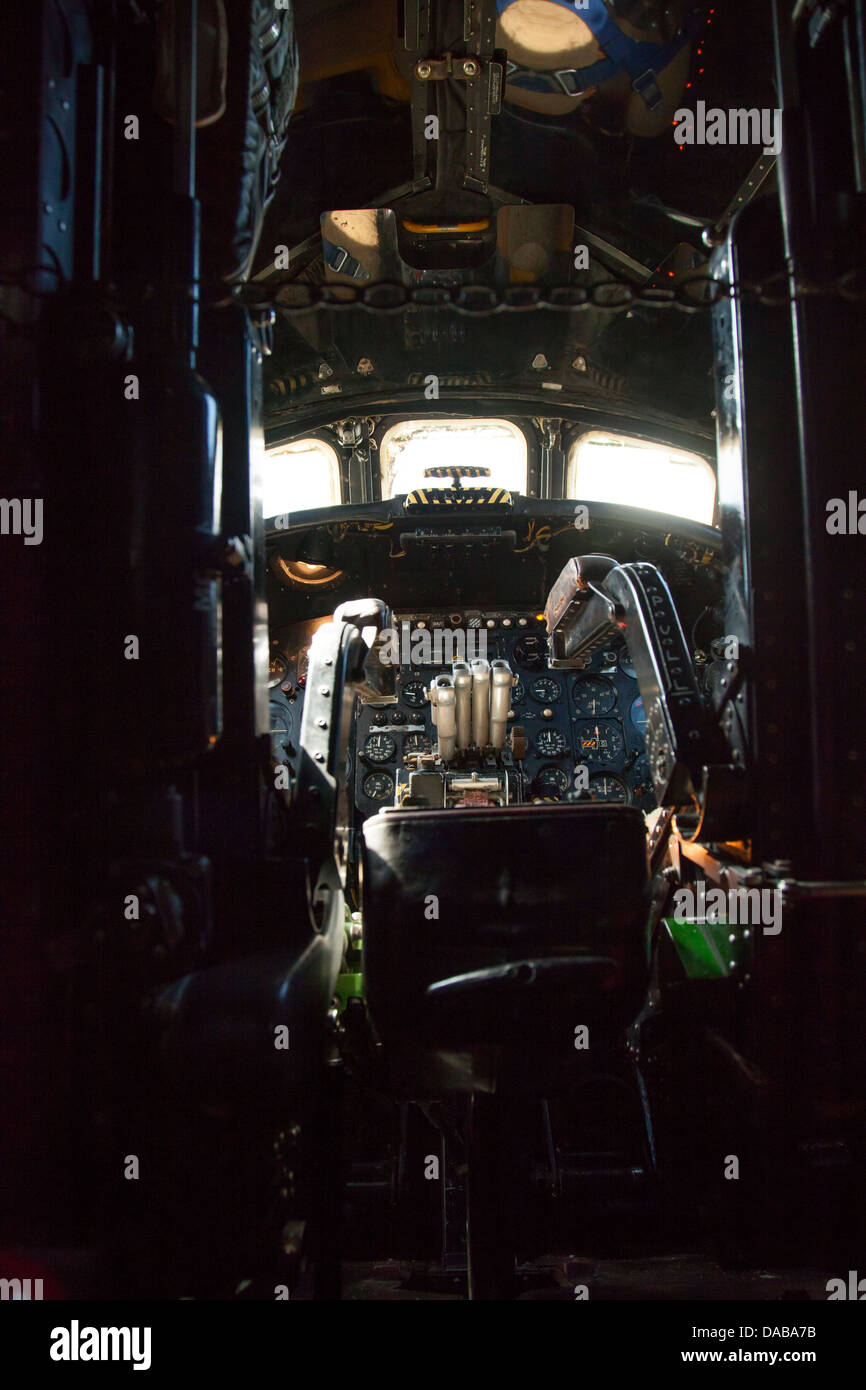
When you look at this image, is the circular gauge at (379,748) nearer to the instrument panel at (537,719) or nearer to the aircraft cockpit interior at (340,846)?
the instrument panel at (537,719)

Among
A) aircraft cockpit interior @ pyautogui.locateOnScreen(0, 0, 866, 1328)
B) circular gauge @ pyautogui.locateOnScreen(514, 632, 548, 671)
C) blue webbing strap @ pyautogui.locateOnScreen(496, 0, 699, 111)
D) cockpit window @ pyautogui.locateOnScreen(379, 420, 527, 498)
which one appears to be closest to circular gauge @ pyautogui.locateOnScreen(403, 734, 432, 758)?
circular gauge @ pyautogui.locateOnScreen(514, 632, 548, 671)

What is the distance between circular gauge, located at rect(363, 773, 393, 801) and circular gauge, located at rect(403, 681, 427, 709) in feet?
2.25

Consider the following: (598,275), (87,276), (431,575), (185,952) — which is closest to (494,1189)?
(185,952)

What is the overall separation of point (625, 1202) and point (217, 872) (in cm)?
162

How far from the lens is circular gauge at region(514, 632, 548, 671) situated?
7.09 meters

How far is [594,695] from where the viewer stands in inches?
282

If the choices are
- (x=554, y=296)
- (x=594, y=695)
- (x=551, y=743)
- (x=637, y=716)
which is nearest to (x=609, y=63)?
(x=554, y=296)

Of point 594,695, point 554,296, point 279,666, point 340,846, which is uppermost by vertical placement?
point 554,296

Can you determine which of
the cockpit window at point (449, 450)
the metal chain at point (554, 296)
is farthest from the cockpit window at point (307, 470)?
the metal chain at point (554, 296)

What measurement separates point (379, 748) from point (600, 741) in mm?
1973

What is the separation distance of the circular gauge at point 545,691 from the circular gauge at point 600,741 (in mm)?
333

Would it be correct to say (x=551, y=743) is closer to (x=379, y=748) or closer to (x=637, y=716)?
(x=637, y=716)

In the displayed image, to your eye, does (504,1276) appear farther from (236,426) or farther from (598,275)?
(598,275)

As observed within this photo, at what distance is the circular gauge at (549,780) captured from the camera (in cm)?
697
